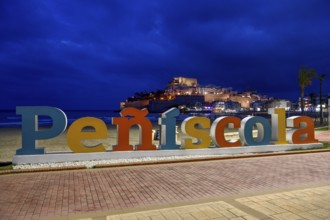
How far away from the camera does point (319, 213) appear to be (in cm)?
538

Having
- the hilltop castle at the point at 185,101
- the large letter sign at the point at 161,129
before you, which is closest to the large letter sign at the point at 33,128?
the large letter sign at the point at 161,129

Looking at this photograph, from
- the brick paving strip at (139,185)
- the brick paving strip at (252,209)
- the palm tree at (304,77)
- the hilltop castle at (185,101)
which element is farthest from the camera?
the hilltop castle at (185,101)

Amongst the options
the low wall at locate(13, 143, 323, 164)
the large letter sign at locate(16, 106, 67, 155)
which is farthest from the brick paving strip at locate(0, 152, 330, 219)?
the large letter sign at locate(16, 106, 67, 155)

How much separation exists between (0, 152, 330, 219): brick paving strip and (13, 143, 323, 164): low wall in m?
1.75

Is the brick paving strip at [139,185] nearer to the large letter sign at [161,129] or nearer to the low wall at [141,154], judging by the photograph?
the low wall at [141,154]

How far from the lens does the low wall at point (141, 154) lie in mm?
10615

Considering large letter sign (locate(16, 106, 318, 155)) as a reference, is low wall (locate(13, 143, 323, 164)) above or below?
below

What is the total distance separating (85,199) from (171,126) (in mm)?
6761

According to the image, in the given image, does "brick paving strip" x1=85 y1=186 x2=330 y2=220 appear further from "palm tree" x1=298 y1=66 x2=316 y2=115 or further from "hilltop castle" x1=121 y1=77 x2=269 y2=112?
"hilltop castle" x1=121 y1=77 x2=269 y2=112

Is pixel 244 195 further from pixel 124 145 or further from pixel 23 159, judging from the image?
pixel 23 159

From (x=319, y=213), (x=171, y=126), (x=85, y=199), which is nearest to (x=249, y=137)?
(x=171, y=126)

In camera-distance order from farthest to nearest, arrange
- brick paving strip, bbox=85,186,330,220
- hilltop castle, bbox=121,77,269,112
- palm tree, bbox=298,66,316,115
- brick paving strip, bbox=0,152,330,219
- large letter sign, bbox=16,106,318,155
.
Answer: hilltop castle, bbox=121,77,269,112 < palm tree, bbox=298,66,316,115 < large letter sign, bbox=16,106,318,155 < brick paving strip, bbox=0,152,330,219 < brick paving strip, bbox=85,186,330,220

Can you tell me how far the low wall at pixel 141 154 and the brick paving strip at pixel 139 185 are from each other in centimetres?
175

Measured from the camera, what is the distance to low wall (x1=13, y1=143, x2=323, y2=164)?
418 inches
